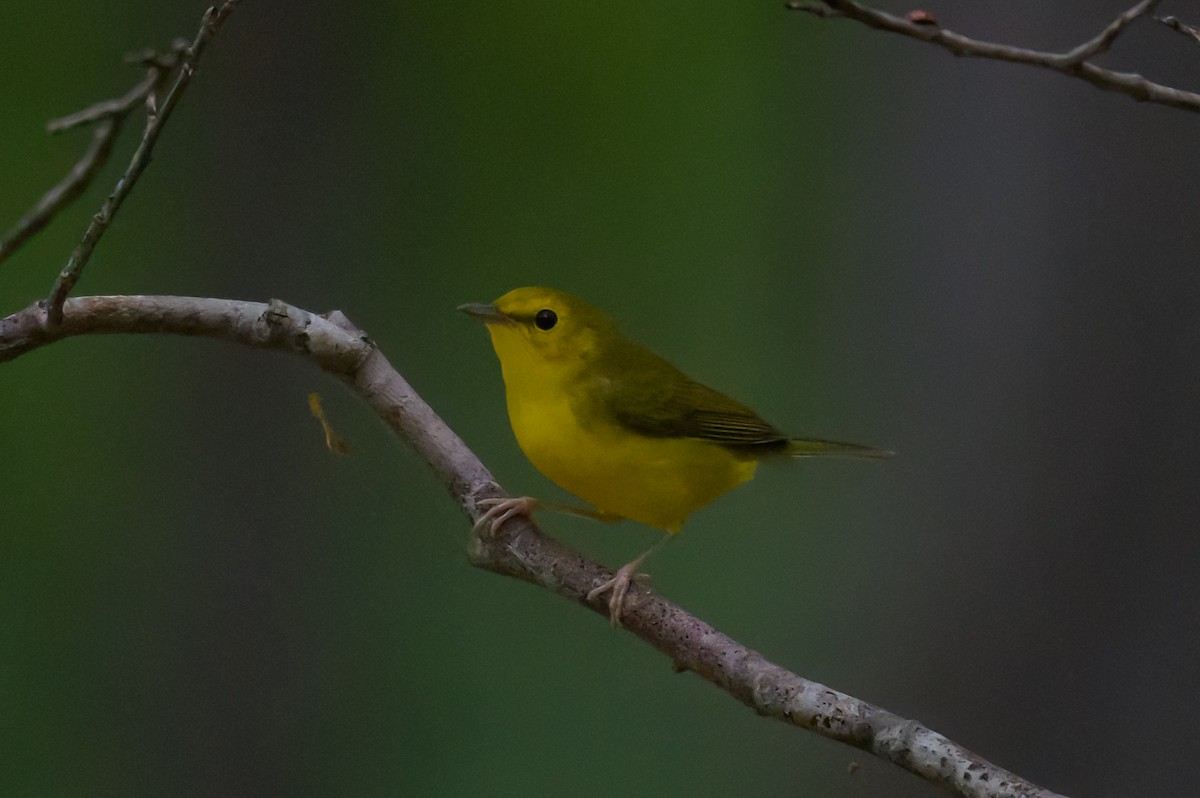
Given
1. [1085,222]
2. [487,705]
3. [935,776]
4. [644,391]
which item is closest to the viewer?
[935,776]

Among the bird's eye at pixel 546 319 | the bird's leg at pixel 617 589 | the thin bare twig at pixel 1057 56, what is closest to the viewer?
the thin bare twig at pixel 1057 56

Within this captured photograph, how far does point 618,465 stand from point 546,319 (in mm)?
401

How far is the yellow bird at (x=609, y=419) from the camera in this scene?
2.58 meters

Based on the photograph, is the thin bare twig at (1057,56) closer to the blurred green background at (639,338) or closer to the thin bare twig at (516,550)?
the thin bare twig at (516,550)

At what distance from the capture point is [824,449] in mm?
2943

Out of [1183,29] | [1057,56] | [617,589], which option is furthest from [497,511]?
[1183,29]

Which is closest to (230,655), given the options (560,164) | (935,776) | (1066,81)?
(560,164)

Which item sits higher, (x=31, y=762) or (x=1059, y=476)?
(x=1059, y=476)

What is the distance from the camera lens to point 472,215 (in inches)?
191

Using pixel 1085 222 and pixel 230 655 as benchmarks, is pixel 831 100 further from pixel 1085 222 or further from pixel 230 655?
pixel 230 655

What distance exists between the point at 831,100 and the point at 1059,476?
6.54ft

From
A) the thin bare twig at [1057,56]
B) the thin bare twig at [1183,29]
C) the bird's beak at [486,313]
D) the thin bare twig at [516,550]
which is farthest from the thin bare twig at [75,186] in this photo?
the thin bare twig at [1183,29]

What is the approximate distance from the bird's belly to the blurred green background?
113 centimetres

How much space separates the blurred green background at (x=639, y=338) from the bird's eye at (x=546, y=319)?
1333 millimetres
